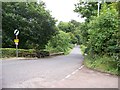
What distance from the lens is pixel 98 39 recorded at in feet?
64.0

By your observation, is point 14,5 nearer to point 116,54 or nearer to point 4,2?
point 4,2

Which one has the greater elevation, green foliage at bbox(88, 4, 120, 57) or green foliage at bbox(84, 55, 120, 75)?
green foliage at bbox(88, 4, 120, 57)

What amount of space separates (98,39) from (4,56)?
39.4 feet

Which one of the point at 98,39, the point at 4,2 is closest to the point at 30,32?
the point at 4,2

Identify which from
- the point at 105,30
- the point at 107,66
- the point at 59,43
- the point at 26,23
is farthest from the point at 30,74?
the point at 59,43

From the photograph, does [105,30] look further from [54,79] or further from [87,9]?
[87,9]

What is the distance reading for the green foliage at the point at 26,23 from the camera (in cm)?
3112

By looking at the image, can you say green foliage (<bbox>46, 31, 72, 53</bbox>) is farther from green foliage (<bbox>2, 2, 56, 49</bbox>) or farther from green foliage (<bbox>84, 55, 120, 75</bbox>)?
green foliage (<bbox>84, 55, 120, 75</bbox>)

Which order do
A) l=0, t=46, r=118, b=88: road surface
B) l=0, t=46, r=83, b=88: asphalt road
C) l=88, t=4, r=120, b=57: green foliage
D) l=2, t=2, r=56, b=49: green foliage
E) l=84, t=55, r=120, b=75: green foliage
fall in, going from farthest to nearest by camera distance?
l=2, t=2, r=56, b=49: green foliage < l=88, t=4, r=120, b=57: green foliage < l=84, t=55, r=120, b=75: green foliage < l=0, t=46, r=83, b=88: asphalt road < l=0, t=46, r=118, b=88: road surface

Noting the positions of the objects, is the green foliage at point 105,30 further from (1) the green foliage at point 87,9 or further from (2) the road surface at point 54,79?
(1) the green foliage at point 87,9

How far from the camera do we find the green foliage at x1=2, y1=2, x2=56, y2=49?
31.1 metres

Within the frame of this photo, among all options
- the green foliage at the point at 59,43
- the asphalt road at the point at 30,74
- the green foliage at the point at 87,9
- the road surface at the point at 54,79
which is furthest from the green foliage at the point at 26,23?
the green foliage at the point at 59,43

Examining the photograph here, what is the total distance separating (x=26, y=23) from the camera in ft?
103

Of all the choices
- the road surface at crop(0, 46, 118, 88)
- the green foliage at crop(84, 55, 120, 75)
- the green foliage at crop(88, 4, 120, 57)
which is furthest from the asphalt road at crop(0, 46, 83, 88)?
the green foliage at crop(88, 4, 120, 57)
